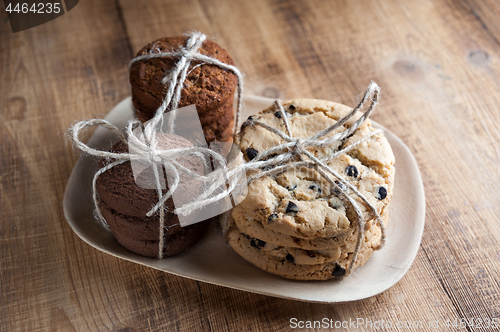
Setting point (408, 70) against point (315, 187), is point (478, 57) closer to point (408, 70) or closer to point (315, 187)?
point (408, 70)

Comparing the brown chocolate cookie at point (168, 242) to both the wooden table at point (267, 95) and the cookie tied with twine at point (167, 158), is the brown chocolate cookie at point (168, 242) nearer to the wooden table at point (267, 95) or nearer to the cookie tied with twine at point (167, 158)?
the cookie tied with twine at point (167, 158)

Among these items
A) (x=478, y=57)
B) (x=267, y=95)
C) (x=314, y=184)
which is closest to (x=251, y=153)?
(x=314, y=184)

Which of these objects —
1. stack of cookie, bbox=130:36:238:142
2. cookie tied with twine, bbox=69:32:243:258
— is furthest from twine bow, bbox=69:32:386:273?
stack of cookie, bbox=130:36:238:142

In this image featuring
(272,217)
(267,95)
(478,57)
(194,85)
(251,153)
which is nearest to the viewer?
(272,217)

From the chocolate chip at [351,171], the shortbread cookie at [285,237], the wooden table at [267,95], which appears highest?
the chocolate chip at [351,171]

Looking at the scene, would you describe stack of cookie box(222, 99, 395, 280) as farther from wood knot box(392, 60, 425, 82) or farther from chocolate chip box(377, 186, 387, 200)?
wood knot box(392, 60, 425, 82)

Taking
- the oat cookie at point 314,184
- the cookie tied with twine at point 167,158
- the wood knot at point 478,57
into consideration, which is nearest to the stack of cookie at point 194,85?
the cookie tied with twine at point 167,158
